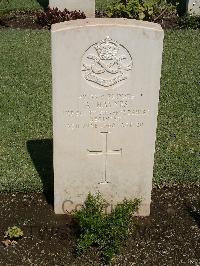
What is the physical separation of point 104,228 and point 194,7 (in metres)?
8.80

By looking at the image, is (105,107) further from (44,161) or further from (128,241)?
(44,161)

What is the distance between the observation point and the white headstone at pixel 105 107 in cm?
441

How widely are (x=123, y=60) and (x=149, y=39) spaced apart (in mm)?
286

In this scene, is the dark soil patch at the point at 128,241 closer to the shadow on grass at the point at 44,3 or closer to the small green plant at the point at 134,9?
the small green plant at the point at 134,9

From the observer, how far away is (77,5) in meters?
12.1

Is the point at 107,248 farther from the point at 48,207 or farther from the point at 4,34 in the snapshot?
the point at 4,34

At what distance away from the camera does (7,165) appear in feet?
20.5

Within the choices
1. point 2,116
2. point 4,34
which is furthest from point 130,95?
point 4,34

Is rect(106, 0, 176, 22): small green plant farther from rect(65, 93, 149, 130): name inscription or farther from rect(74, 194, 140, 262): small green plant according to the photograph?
rect(74, 194, 140, 262): small green plant

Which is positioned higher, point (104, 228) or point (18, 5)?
point (18, 5)

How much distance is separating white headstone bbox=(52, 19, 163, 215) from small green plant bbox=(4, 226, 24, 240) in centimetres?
50

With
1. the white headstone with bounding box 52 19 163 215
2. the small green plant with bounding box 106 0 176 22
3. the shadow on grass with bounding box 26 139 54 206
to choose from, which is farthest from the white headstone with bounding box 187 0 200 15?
the white headstone with bounding box 52 19 163 215

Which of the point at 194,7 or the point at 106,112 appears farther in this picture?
the point at 194,7

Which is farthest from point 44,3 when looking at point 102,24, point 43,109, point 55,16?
point 102,24
